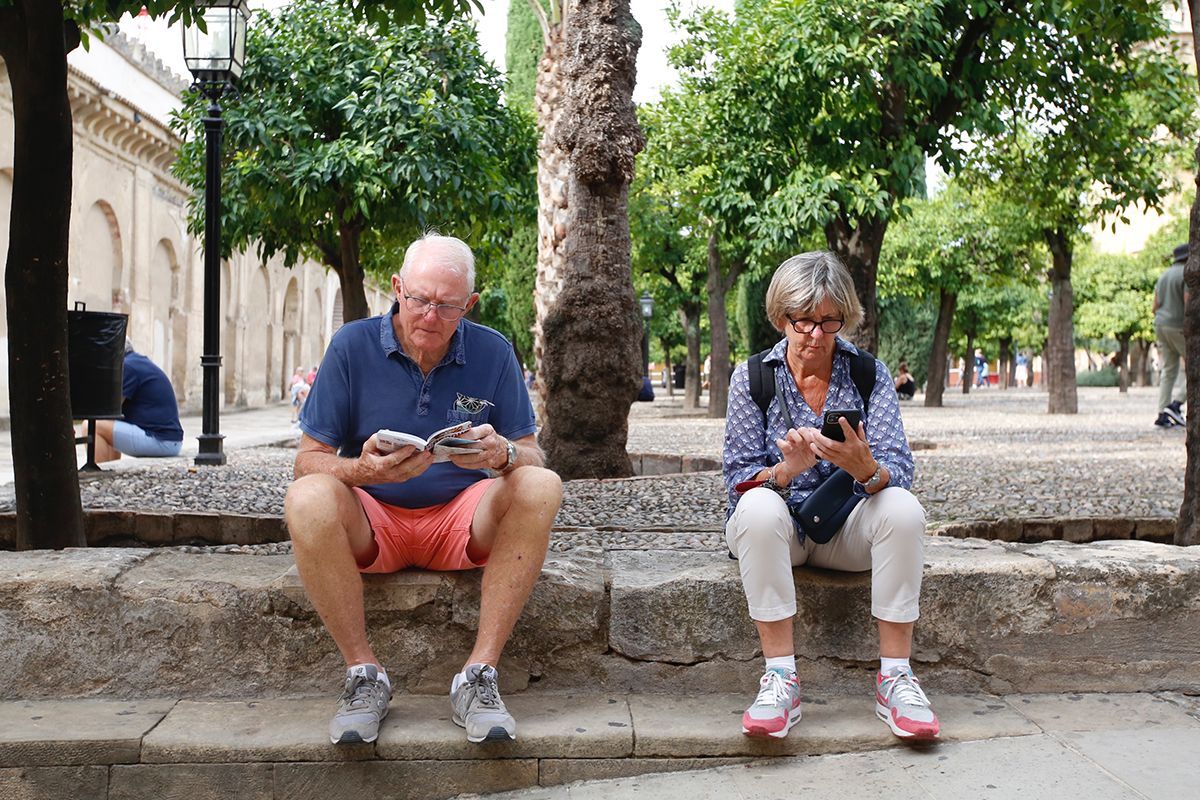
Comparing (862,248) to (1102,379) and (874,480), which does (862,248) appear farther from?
(1102,379)

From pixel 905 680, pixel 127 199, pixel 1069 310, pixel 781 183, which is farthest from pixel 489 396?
pixel 127 199

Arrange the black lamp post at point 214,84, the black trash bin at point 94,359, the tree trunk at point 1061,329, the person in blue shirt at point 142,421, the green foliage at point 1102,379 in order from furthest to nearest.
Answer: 1. the green foliage at point 1102,379
2. the tree trunk at point 1061,329
3. the black lamp post at point 214,84
4. the person in blue shirt at point 142,421
5. the black trash bin at point 94,359

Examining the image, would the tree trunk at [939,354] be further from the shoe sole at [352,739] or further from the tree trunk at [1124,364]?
the shoe sole at [352,739]

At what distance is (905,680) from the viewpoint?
10.8 feet

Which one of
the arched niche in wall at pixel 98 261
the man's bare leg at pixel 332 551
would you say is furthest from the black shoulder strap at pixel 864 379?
the arched niche in wall at pixel 98 261

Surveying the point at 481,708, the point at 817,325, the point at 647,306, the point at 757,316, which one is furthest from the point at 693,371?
the point at 481,708

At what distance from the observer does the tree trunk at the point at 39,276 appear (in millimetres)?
4363

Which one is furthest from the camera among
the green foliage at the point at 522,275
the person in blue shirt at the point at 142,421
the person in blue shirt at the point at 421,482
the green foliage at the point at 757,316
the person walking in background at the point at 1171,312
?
the green foliage at the point at 757,316

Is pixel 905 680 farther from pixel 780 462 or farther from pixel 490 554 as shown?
pixel 490 554

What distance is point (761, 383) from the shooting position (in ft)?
11.7

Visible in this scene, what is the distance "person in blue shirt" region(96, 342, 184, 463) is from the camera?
9.86 meters

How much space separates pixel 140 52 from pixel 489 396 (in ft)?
87.0

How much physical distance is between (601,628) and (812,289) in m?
1.20

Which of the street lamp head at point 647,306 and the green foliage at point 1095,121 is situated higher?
the green foliage at point 1095,121
